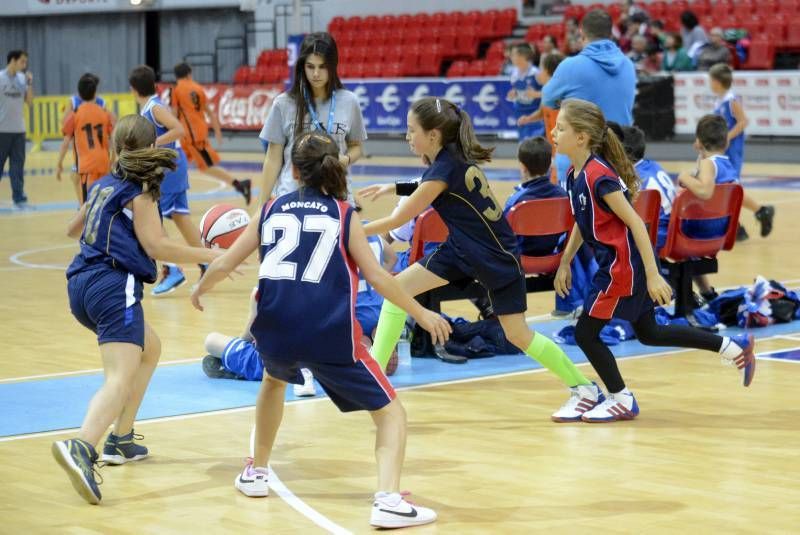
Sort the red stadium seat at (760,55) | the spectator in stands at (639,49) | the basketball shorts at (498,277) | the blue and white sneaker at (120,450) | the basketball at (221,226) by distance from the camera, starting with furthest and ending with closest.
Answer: the spectator in stands at (639,49) < the red stadium seat at (760,55) < the basketball at (221,226) < the basketball shorts at (498,277) < the blue and white sneaker at (120,450)

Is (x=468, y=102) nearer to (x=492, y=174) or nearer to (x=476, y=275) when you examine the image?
(x=492, y=174)

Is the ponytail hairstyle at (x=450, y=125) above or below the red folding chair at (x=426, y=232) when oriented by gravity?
above

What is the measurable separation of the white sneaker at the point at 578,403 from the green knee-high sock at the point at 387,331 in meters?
0.92

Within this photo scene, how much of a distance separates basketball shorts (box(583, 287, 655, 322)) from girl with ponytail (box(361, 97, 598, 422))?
A: 28 cm

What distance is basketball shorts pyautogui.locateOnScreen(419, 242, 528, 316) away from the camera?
6.73 meters

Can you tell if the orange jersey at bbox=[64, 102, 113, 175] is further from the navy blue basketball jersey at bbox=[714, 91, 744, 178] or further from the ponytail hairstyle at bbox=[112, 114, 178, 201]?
the ponytail hairstyle at bbox=[112, 114, 178, 201]

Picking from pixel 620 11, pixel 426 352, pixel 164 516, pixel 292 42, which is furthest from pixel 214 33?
pixel 164 516

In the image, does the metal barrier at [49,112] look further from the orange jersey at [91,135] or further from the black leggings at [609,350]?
the black leggings at [609,350]

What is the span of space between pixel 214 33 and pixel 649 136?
606 inches

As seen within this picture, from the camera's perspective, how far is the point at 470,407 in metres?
7.22

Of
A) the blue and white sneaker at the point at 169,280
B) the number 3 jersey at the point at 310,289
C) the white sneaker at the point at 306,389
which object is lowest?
the blue and white sneaker at the point at 169,280

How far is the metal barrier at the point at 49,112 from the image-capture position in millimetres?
33281

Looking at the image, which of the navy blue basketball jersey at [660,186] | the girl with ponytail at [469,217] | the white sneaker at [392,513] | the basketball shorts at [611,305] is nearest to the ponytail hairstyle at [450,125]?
the girl with ponytail at [469,217]

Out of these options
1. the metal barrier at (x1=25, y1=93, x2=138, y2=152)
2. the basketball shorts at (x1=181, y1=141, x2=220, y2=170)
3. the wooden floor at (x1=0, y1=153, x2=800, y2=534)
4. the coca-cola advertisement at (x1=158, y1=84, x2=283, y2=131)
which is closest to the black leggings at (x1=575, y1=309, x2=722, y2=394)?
the wooden floor at (x1=0, y1=153, x2=800, y2=534)
